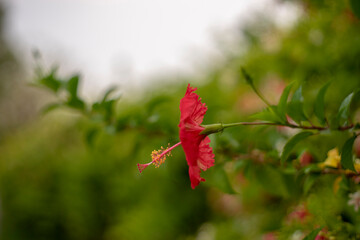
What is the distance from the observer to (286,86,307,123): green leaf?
1.28 feet

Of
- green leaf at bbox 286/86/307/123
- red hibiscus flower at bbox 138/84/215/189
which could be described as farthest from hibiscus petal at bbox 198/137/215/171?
green leaf at bbox 286/86/307/123

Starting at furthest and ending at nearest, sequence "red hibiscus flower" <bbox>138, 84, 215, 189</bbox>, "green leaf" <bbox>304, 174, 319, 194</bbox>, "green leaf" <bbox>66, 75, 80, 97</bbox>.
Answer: "green leaf" <bbox>66, 75, 80, 97</bbox> → "green leaf" <bbox>304, 174, 319, 194</bbox> → "red hibiscus flower" <bbox>138, 84, 215, 189</bbox>

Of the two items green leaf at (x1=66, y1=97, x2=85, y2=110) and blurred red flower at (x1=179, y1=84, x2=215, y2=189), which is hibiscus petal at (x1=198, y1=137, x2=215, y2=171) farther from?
green leaf at (x1=66, y1=97, x2=85, y2=110)

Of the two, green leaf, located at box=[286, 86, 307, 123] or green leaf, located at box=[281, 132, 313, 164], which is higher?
green leaf, located at box=[286, 86, 307, 123]

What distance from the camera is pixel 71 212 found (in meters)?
2.32

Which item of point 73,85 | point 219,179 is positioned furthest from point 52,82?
point 219,179

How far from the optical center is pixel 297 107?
0.39 meters

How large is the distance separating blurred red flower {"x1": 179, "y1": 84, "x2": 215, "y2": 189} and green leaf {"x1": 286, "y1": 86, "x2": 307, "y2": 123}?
4.6 inches

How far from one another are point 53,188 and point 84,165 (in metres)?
0.55

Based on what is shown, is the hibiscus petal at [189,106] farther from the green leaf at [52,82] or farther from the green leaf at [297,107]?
the green leaf at [52,82]

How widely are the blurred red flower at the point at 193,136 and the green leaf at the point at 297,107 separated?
0.38ft

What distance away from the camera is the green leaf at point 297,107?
0.39m

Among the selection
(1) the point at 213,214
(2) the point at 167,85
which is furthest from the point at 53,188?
(1) the point at 213,214

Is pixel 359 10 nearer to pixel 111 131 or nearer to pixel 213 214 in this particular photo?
pixel 111 131
